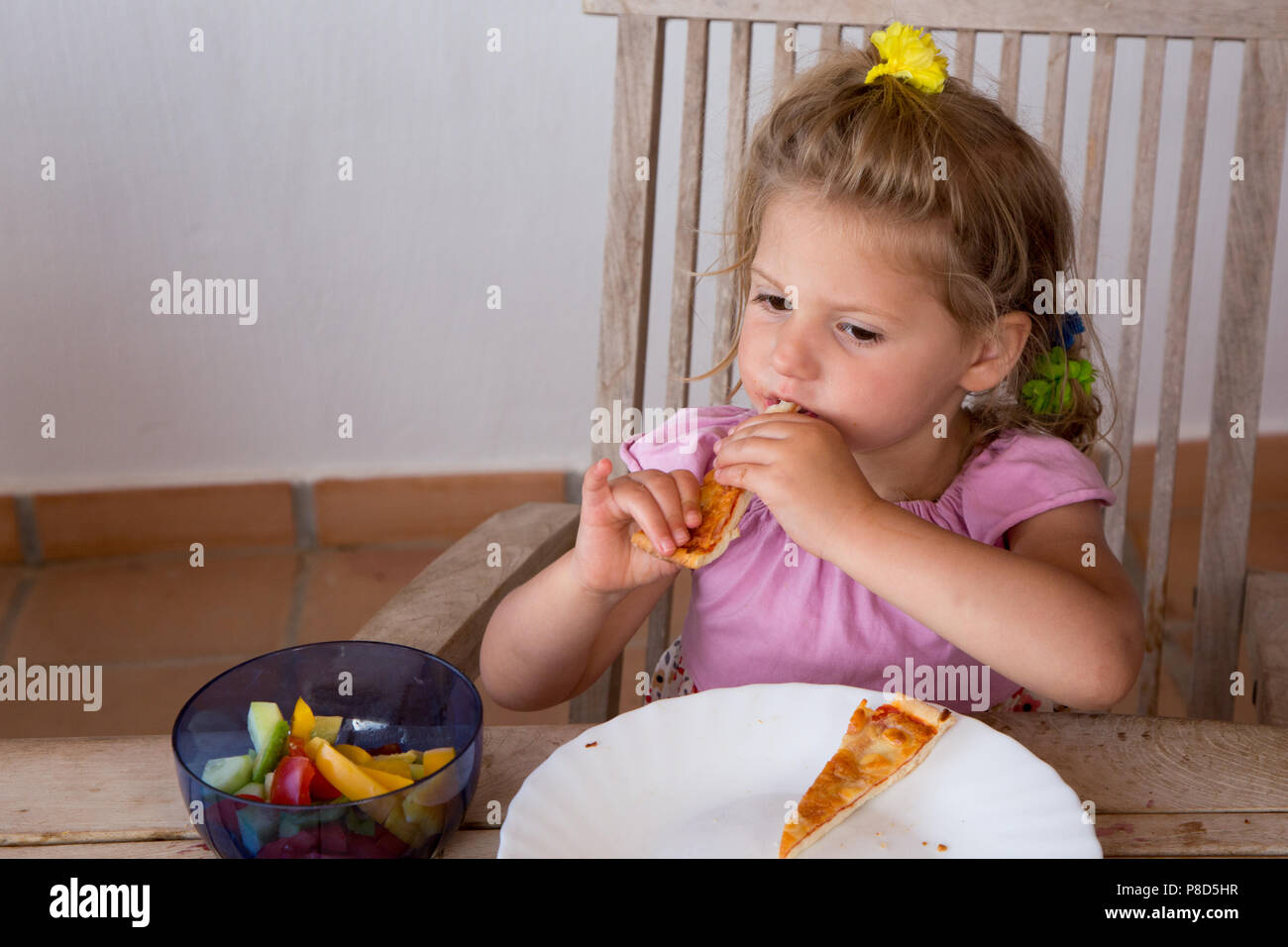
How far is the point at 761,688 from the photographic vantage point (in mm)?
835

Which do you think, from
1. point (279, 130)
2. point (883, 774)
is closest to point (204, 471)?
point (279, 130)

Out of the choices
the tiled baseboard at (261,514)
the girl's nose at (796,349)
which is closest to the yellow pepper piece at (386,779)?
the girl's nose at (796,349)

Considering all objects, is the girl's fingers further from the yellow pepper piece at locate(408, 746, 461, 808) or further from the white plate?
the yellow pepper piece at locate(408, 746, 461, 808)

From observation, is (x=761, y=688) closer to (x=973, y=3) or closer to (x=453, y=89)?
(x=973, y=3)

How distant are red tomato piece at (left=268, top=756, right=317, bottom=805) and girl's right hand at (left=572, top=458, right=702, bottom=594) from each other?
307 millimetres

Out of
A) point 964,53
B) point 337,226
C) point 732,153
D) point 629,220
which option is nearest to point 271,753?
point 629,220

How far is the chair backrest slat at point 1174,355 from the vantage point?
1.20 m

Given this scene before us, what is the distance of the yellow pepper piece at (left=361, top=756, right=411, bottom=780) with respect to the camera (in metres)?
0.72

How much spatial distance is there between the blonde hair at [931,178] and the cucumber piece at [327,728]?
1.93 ft

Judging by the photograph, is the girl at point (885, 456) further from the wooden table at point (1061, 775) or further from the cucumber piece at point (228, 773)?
the cucumber piece at point (228, 773)

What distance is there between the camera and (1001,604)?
896 mm
